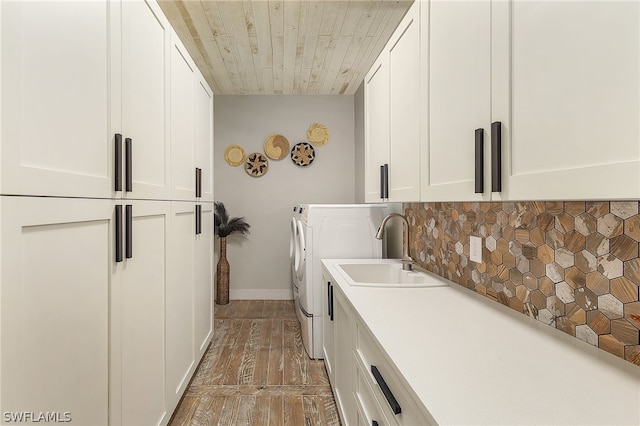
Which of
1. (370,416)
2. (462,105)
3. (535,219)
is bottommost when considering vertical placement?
(370,416)

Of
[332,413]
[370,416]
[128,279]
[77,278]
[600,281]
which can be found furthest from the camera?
[332,413]

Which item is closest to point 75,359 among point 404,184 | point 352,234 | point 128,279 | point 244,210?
point 128,279

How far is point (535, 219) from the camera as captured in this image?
1261 millimetres

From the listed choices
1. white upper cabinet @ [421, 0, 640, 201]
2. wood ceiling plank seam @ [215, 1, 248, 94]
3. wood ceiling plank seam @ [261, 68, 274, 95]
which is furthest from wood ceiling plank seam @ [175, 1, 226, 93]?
white upper cabinet @ [421, 0, 640, 201]

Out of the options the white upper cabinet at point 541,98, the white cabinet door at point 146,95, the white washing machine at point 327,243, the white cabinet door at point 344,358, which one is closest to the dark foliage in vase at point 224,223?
the white washing machine at point 327,243

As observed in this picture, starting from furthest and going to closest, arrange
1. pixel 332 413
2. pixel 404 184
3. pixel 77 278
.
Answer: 1. pixel 332 413
2. pixel 404 184
3. pixel 77 278

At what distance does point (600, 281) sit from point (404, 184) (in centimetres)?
88

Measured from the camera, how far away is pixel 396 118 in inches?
72.6

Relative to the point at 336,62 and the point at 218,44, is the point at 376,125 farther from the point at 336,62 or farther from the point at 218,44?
the point at 218,44

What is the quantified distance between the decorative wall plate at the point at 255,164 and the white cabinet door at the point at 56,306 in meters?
3.36

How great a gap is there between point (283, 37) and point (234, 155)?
1903 millimetres

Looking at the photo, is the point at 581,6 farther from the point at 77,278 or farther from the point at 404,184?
the point at 77,278

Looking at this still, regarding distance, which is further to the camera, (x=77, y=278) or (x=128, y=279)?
(x=128, y=279)

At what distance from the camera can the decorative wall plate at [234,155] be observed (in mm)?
4590
